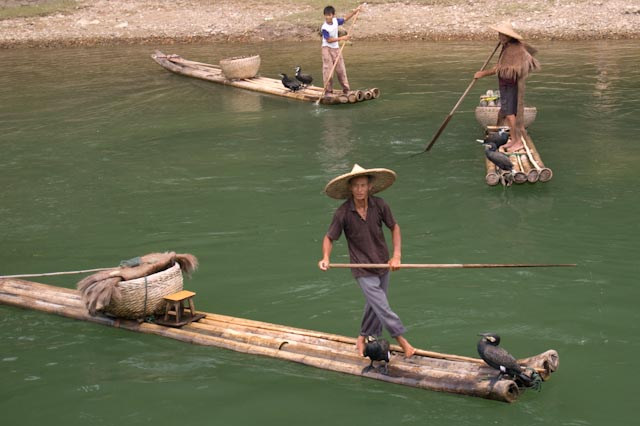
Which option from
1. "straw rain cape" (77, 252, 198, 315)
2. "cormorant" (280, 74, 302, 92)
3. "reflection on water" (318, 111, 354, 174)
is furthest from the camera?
"cormorant" (280, 74, 302, 92)

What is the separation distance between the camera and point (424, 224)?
31.0 ft

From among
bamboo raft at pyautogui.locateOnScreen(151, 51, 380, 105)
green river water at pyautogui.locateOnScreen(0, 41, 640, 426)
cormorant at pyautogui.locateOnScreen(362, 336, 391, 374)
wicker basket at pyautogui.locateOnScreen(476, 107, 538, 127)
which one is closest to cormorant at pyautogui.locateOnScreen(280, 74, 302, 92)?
bamboo raft at pyautogui.locateOnScreen(151, 51, 380, 105)

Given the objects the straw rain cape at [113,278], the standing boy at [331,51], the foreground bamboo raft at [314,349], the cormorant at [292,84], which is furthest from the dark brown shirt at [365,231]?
the cormorant at [292,84]

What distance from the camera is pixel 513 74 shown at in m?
10.9

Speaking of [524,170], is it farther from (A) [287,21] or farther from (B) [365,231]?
(A) [287,21]

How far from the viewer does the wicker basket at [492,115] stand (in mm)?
12031

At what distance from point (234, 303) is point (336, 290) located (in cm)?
89

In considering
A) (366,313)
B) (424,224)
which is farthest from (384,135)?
(366,313)

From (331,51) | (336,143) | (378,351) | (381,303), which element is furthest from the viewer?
(331,51)

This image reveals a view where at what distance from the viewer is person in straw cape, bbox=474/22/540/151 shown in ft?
35.6

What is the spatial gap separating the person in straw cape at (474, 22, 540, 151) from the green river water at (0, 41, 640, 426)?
0.65 metres

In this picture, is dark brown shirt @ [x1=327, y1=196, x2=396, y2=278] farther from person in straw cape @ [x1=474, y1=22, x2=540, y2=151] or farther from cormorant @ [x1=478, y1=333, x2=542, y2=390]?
person in straw cape @ [x1=474, y1=22, x2=540, y2=151]

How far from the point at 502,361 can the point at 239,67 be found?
12589 mm

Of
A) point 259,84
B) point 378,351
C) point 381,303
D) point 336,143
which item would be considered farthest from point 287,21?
Answer: point 378,351
